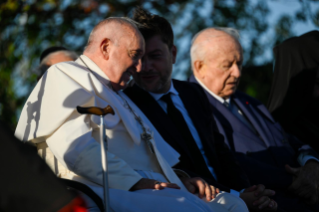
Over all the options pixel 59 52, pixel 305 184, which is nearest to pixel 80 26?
pixel 59 52

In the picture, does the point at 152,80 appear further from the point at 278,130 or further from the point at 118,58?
the point at 278,130

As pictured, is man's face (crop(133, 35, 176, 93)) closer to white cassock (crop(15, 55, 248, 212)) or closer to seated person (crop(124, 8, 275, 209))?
seated person (crop(124, 8, 275, 209))

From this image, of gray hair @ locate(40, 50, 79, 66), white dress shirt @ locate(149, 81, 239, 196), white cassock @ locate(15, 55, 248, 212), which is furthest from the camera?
gray hair @ locate(40, 50, 79, 66)

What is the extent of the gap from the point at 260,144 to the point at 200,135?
2.94 ft

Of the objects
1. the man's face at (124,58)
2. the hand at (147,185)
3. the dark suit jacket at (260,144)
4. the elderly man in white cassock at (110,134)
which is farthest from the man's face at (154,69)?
the hand at (147,185)

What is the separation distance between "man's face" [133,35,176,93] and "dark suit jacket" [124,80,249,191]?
90 millimetres

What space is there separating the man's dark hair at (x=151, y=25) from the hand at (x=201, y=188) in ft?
4.98

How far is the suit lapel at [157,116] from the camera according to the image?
3.81 m

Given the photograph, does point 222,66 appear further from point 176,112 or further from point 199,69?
point 176,112

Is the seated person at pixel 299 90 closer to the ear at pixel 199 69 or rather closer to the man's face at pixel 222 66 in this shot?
the man's face at pixel 222 66

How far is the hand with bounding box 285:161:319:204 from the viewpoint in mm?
4188

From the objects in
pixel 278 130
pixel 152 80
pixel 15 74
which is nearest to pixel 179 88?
pixel 152 80

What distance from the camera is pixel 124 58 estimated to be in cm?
336

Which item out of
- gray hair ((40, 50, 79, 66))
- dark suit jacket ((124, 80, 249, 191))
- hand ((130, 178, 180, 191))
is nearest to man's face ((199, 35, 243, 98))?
A: dark suit jacket ((124, 80, 249, 191))
